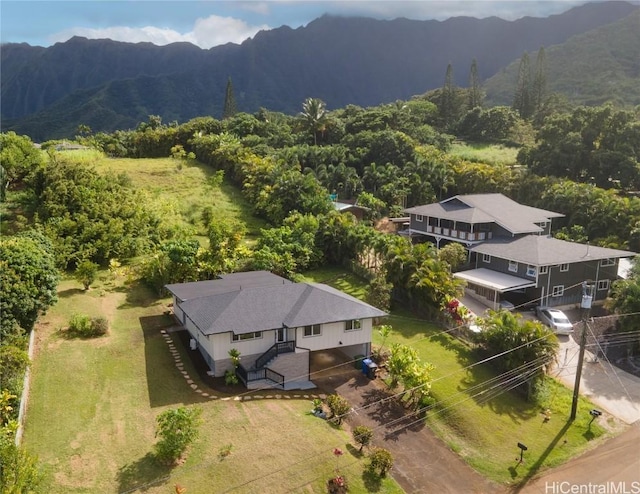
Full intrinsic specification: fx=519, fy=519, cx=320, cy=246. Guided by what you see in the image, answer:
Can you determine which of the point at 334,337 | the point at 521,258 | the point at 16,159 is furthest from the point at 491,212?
the point at 16,159

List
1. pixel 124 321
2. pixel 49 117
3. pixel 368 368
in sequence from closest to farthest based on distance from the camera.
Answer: pixel 368 368 < pixel 124 321 < pixel 49 117

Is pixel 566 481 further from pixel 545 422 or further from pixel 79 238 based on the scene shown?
pixel 79 238

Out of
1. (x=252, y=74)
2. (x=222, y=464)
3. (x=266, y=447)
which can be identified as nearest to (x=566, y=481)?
(x=266, y=447)

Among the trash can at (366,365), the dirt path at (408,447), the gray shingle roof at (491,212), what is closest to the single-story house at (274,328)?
the trash can at (366,365)

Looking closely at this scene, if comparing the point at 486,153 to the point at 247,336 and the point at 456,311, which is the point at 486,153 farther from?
the point at 247,336

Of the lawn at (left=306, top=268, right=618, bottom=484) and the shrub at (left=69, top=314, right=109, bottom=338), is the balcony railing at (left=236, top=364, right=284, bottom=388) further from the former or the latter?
the shrub at (left=69, top=314, right=109, bottom=338)

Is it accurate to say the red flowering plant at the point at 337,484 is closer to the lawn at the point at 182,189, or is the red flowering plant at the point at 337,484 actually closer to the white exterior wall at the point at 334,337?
the white exterior wall at the point at 334,337
